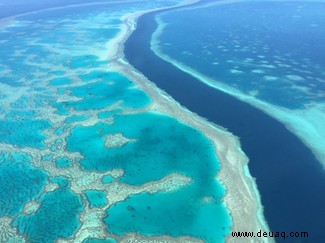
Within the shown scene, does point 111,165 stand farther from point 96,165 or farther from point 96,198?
point 96,198

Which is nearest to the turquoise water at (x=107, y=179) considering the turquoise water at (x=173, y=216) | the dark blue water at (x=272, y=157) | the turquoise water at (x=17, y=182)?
the turquoise water at (x=173, y=216)

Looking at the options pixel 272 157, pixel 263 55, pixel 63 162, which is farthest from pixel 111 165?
pixel 263 55

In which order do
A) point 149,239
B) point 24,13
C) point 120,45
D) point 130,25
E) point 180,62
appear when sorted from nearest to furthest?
point 149,239
point 180,62
point 120,45
point 130,25
point 24,13

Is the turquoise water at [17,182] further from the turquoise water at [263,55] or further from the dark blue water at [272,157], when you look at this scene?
the turquoise water at [263,55]

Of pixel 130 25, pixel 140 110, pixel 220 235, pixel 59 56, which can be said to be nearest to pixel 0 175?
pixel 140 110

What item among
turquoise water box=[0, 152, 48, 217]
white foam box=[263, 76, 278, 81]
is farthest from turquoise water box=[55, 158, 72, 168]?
white foam box=[263, 76, 278, 81]

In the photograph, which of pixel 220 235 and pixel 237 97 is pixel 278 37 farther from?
pixel 220 235
